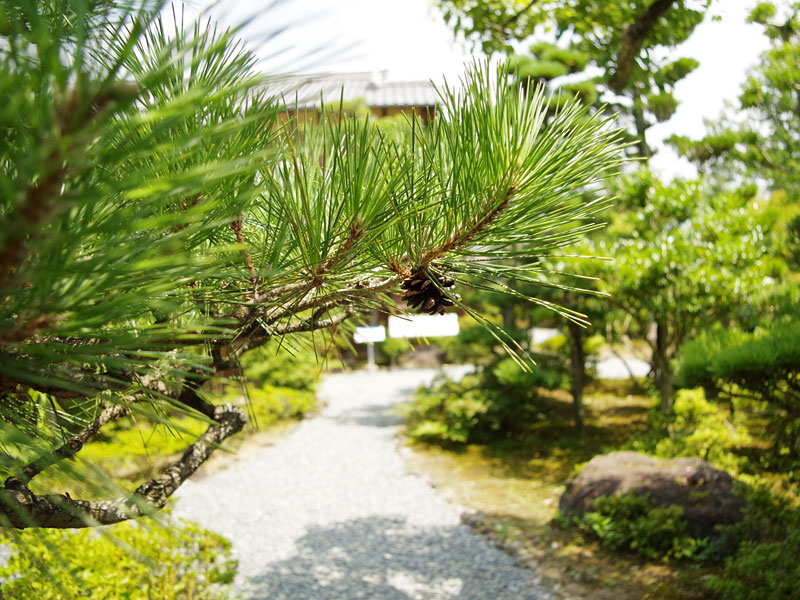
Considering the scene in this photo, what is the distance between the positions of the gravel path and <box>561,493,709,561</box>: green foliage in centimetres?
61

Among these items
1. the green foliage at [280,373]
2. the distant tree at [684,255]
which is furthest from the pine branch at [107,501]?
the green foliage at [280,373]

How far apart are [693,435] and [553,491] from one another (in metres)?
1.31

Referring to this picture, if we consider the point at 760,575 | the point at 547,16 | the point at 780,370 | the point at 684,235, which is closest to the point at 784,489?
the point at 760,575

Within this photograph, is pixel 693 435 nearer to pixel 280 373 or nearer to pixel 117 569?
pixel 117 569

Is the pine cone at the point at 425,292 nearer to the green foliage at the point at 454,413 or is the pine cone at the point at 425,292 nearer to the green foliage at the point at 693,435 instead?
the green foliage at the point at 693,435

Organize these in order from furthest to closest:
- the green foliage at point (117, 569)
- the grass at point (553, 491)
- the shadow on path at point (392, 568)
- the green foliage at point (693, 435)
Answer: the green foliage at point (693, 435), the shadow on path at point (392, 568), the grass at point (553, 491), the green foliage at point (117, 569)

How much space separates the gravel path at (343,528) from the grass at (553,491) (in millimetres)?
207

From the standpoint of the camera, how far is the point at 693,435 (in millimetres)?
5211

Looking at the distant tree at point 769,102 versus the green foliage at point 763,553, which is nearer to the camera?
the green foliage at point 763,553

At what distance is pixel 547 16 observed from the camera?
4148 mm

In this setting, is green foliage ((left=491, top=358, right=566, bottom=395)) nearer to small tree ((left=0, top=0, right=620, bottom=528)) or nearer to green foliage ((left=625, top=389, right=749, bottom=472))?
green foliage ((left=625, top=389, right=749, bottom=472))

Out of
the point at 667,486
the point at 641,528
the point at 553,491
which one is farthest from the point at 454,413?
Result: the point at 641,528

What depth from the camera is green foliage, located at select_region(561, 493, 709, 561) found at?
3855 millimetres

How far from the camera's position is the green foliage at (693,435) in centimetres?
506
